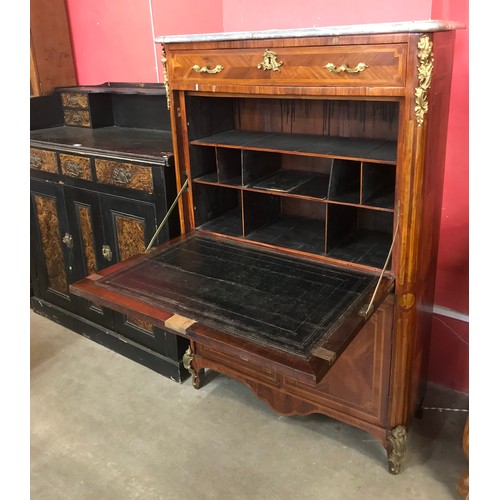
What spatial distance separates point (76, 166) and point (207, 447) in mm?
1358

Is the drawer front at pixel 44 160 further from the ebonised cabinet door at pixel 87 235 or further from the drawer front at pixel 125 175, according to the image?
the drawer front at pixel 125 175

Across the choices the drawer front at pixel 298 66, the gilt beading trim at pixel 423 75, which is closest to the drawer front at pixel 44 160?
the drawer front at pixel 298 66

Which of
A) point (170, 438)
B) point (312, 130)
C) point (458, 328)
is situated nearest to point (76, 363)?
point (170, 438)

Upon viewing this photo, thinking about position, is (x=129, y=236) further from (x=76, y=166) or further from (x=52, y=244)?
(x=52, y=244)

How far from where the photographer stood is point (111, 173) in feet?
7.13

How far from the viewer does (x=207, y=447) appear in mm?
1977

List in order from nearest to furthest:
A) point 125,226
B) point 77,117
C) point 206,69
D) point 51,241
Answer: point 206,69 → point 125,226 → point 51,241 → point 77,117

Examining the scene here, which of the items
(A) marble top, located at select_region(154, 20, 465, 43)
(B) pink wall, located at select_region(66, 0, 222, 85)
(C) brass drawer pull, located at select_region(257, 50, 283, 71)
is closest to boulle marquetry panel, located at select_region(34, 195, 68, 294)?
(B) pink wall, located at select_region(66, 0, 222, 85)

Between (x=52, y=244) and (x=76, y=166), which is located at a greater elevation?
(x=76, y=166)

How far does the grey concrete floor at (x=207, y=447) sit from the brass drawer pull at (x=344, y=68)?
54.1 inches

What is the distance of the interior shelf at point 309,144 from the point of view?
61.5 inches

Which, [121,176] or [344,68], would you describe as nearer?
[344,68]

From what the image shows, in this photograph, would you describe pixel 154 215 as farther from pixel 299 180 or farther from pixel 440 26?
pixel 440 26

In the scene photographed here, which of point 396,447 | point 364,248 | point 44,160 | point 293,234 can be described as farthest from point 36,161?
point 396,447
